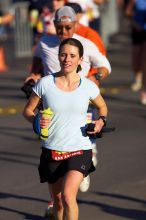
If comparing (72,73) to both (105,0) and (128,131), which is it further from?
(105,0)

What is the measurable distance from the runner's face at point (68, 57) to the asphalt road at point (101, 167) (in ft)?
5.32

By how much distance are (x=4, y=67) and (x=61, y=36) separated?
12.6 metres

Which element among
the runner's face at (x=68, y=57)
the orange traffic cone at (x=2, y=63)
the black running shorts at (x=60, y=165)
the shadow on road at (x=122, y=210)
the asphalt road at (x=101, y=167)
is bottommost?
the orange traffic cone at (x=2, y=63)

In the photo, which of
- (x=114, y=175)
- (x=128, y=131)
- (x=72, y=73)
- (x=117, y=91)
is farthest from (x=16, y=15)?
(x=72, y=73)

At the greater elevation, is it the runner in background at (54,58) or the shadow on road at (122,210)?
the runner in background at (54,58)

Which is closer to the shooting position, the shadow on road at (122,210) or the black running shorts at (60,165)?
the black running shorts at (60,165)

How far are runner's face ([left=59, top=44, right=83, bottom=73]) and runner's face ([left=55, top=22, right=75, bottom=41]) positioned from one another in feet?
4.08

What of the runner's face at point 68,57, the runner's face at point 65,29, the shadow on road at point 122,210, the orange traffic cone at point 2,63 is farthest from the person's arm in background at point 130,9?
the runner's face at point 68,57

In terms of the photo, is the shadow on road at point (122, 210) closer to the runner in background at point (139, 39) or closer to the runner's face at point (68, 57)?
the runner's face at point (68, 57)

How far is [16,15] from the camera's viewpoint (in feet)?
73.0

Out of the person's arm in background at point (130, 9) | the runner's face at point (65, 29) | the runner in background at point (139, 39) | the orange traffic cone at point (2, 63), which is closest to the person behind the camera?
the runner's face at point (65, 29)

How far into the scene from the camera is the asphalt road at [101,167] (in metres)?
8.68

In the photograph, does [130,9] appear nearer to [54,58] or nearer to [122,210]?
[54,58]

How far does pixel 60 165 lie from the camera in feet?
24.1
